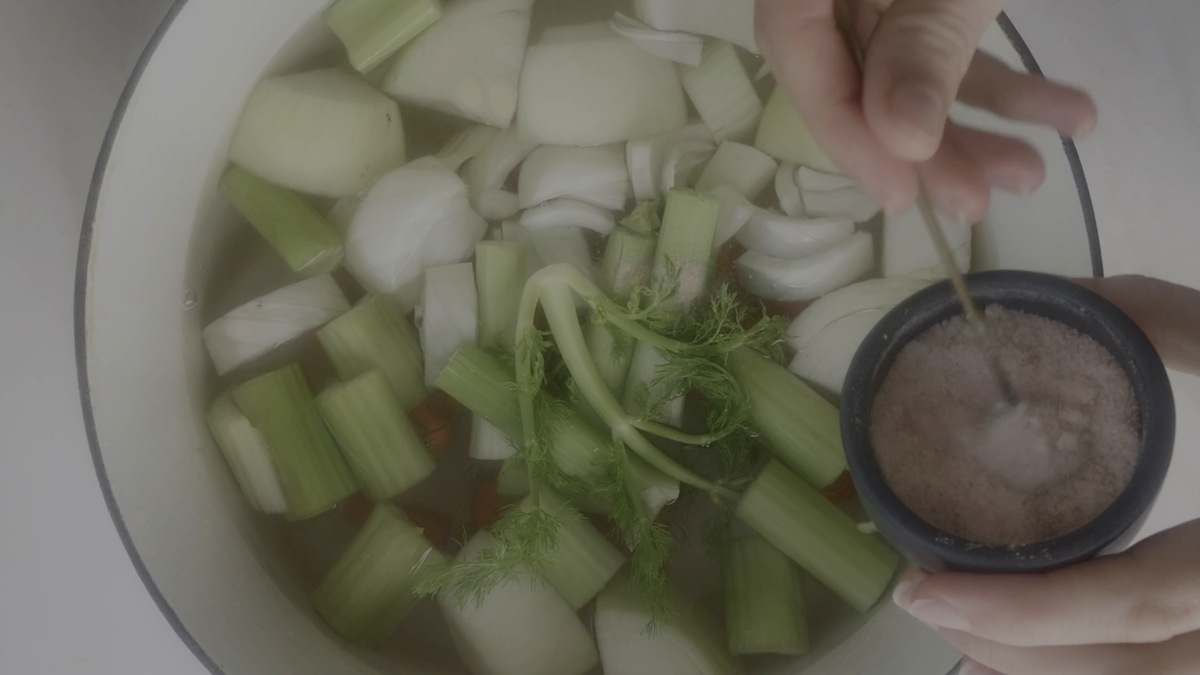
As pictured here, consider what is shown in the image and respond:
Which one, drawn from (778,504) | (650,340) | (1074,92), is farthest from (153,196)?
(1074,92)

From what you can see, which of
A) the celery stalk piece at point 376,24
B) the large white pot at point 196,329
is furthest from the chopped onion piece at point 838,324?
Answer: the celery stalk piece at point 376,24

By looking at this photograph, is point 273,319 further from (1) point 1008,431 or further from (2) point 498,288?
(1) point 1008,431

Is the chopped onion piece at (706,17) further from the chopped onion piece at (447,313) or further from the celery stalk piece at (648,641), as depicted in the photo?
the celery stalk piece at (648,641)

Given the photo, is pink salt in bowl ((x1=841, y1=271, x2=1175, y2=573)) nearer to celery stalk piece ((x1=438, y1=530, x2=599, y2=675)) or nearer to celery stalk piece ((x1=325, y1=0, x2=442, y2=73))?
celery stalk piece ((x1=438, y1=530, x2=599, y2=675))

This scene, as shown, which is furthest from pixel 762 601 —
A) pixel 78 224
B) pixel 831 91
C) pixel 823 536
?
pixel 78 224

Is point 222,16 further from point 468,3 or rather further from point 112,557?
point 112,557
